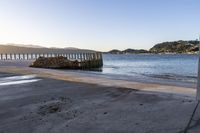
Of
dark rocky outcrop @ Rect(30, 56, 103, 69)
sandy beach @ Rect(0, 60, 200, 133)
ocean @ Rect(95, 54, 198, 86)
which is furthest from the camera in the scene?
dark rocky outcrop @ Rect(30, 56, 103, 69)

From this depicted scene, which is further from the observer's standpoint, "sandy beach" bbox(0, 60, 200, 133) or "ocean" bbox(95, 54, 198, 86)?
"ocean" bbox(95, 54, 198, 86)

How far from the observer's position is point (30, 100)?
260 inches

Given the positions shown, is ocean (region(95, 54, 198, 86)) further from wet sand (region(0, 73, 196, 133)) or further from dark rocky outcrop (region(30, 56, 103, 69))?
wet sand (region(0, 73, 196, 133))

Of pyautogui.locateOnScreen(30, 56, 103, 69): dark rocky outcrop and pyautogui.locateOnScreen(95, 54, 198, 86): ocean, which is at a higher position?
pyautogui.locateOnScreen(30, 56, 103, 69): dark rocky outcrop

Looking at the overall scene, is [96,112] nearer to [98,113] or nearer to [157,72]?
[98,113]

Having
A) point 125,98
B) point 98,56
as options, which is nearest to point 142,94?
point 125,98

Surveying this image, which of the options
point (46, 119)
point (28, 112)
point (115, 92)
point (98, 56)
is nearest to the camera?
point (46, 119)

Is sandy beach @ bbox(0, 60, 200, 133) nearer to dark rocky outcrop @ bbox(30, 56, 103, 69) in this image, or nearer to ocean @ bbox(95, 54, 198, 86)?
ocean @ bbox(95, 54, 198, 86)

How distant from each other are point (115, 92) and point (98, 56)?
114 ft

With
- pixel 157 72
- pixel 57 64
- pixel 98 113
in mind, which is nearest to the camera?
pixel 98 113

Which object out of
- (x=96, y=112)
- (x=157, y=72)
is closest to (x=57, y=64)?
(x=157, y=72)

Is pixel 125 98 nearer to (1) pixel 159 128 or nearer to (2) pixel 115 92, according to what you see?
(2) pixel 115 92

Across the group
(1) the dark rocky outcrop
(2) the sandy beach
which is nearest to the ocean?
(1) the dark rocky outcrop

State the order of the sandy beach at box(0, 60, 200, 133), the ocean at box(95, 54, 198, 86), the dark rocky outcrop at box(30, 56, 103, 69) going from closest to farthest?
the sandy beach at box(0, 60, 200, 133) < the ocean at box(95, 54, 198, 86) < the dark rocky outcrop at box(30, 56, 103, 69)
